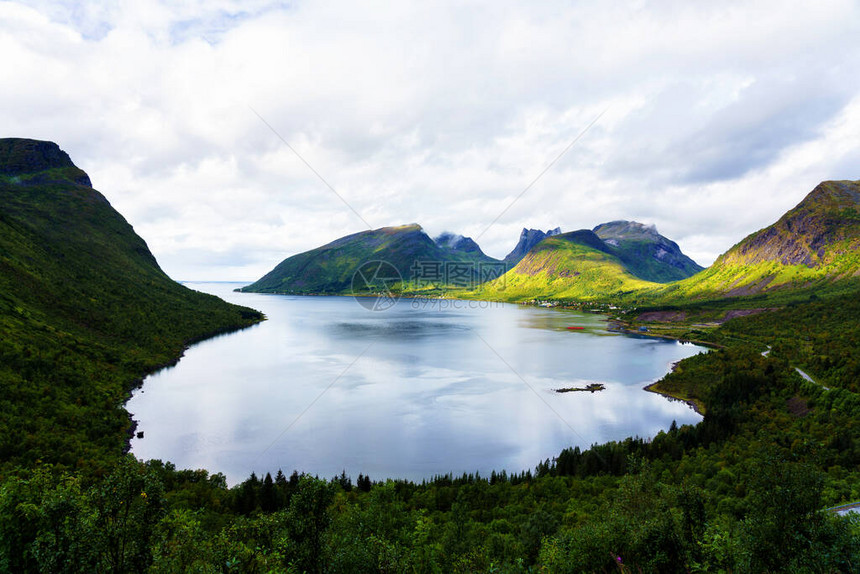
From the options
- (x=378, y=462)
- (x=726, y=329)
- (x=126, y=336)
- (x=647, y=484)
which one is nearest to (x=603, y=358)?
(x=726, y=329)

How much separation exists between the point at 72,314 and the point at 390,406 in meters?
75.3

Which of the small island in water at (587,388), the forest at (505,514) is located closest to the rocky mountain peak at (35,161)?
the forest at (505,514)

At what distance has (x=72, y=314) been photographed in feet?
286

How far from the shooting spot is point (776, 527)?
60.6 feet

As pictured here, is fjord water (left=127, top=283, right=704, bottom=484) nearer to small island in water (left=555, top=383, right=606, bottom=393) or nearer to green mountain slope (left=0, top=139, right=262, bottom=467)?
small island in water (left=555, top=383, right=606, bottom=393)

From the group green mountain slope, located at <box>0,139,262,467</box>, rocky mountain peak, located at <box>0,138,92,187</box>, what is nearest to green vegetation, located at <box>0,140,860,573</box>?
green mountain slope, located at <box>0,139,262,467</box>

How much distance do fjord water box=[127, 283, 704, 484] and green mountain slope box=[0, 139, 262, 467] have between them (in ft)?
21.8

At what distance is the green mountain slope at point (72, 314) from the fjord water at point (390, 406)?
6.65 m

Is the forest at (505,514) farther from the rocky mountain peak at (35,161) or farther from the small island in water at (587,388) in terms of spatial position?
the rocky mountain peak at (35,161)

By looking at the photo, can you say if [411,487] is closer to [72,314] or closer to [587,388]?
[587,388]

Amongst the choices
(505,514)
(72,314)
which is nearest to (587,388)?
(505,514)

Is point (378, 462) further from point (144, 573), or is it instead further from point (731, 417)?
point (731, 417)

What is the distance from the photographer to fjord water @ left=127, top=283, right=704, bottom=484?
52.5m

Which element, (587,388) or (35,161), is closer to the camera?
(587,388)
